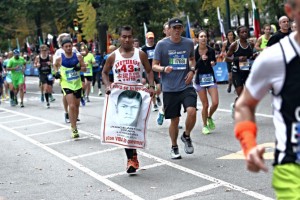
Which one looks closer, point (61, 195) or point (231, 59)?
point (61, 195)

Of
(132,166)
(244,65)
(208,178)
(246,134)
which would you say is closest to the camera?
(246,134)

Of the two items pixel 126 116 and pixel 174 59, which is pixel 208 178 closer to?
pixel 126 116

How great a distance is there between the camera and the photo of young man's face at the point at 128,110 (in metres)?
9.07

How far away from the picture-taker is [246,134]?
3.74 metres

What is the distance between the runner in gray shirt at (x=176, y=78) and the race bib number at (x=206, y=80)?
2209mm

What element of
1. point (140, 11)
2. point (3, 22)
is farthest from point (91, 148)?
point (3, 22)

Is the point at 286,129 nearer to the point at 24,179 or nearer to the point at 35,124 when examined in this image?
the point at 24,179

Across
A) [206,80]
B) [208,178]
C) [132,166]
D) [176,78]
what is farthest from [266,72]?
[206,80]

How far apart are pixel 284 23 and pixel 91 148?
416 cm

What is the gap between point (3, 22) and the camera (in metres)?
42.1

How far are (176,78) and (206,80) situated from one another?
2402 millimetres

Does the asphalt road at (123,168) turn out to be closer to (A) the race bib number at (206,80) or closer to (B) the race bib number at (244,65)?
(A) the race bib number at (206,80)

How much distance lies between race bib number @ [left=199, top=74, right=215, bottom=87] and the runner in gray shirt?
221 cm

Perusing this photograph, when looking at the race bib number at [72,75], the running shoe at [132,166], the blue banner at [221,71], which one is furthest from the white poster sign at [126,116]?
the blue banner at [221,71]
